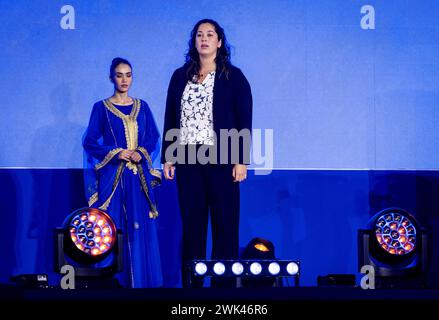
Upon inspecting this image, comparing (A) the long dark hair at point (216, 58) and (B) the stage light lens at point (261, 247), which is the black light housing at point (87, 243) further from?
(A) the long dark hair at point (216, 58)

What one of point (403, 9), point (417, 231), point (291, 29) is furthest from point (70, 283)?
point (403, 9)

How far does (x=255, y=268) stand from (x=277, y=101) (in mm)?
1633

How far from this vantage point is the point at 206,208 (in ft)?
16.4

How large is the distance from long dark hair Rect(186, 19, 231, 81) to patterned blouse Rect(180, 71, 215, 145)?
0.32ft

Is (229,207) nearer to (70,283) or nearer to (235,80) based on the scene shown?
(235,80)

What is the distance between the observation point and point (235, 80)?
4.97m

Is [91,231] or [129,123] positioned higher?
[129,123]

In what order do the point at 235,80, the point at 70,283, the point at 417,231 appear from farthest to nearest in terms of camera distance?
1. the point at 235,80
2. the point at 417,231
3. the point at 70,283

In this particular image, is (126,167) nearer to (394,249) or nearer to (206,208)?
(206,208)

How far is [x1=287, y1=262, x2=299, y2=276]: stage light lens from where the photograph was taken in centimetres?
372

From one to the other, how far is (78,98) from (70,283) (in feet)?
5.77

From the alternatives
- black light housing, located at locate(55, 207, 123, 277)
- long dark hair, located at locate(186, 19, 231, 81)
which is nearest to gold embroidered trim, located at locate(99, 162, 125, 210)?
long dark hair, located at locate(186, 19, 231, 81)

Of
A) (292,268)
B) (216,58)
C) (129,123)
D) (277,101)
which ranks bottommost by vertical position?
(292,268)

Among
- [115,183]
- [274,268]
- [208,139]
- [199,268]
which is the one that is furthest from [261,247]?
[115,183]
